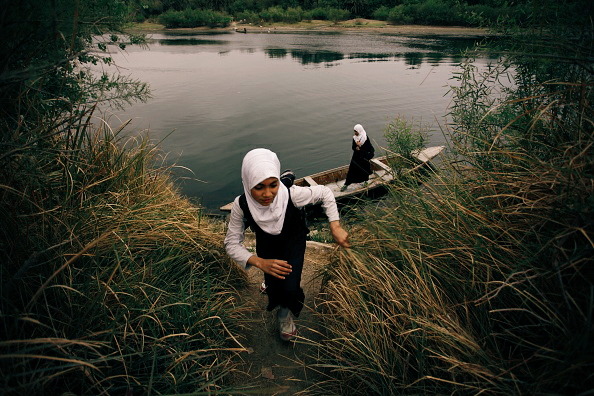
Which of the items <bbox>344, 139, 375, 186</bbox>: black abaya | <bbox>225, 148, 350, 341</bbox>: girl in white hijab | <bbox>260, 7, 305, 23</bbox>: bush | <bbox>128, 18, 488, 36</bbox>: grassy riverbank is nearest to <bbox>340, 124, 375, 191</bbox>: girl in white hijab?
<bbox>344, 139, 375, 186</bbox>: black abaya

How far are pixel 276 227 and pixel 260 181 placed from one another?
Answer: 0.53 m

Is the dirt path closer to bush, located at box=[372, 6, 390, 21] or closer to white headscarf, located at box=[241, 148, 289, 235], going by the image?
white headscarf, located at box=[241, 148, 289, 235]

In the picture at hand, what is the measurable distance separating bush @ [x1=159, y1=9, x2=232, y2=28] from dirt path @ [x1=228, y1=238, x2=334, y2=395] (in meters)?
79.5

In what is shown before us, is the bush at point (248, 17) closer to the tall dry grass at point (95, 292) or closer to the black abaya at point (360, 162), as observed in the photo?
the black abaya at point (360, 162)

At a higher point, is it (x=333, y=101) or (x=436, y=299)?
(x=436, y=299)

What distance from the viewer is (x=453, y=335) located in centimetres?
184

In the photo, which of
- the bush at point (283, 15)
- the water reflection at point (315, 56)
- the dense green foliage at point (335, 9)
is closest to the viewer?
the water reflection at point (315, 56)

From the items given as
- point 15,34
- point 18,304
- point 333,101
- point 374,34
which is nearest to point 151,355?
point 18,304

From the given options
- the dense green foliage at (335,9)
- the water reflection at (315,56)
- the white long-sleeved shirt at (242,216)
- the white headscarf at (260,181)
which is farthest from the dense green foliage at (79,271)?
the dense green foliage at (335,9)

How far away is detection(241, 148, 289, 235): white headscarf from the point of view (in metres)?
2.47

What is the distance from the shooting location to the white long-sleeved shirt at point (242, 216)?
276 centimetres

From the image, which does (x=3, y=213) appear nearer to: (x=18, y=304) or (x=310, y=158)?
(x=18, y=304)

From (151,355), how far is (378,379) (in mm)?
1577

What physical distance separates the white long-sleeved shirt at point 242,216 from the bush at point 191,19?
7921cm
